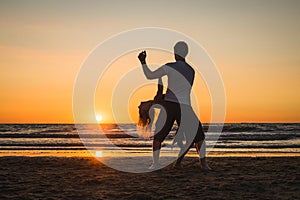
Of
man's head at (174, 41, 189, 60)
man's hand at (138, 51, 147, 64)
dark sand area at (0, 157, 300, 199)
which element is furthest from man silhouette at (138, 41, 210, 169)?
dark sand area at (0, 157, 300, 199)

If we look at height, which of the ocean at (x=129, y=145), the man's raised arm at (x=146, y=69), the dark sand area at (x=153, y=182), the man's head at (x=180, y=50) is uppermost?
the man's head at (x=180, y=50)

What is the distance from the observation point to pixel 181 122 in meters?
8.34

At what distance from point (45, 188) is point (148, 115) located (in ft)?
9.30

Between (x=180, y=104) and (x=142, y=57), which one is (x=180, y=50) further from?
(x=180, y=104)

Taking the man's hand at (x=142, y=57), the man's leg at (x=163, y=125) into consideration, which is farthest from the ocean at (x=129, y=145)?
the man's hand at (x=142, y=57)

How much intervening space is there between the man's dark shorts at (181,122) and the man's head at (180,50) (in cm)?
91

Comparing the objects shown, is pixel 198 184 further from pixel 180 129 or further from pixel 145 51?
pixel 145 51

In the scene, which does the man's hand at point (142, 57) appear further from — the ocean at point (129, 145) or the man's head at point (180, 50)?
the ocean at point (129, 145)

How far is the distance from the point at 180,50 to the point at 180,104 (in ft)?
3.40

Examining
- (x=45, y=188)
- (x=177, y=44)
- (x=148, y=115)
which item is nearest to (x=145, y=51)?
(x=177, y=44)

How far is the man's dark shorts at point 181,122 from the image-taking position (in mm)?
8234

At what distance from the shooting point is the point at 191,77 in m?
8.23

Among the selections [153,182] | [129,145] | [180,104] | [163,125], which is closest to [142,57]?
[180,104]

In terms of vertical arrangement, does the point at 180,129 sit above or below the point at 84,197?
above
